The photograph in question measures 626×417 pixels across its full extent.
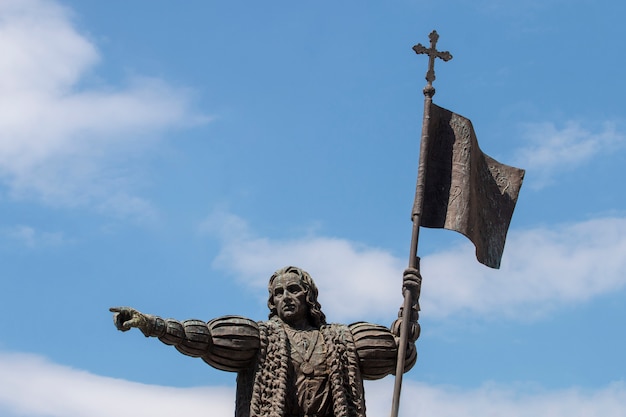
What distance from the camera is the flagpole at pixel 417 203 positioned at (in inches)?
714

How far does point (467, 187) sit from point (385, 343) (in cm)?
250

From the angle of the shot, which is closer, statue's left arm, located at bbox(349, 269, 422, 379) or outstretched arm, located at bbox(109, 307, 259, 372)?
outstretched arm, located at bbox(109, 307, 259, 372)

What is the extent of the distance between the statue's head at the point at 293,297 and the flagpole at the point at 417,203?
1.03 metres

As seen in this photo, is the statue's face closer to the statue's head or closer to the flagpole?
the statue's head

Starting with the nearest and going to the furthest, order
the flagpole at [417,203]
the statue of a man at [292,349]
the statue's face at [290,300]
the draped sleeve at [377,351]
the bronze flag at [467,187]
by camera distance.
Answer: the statue of a man at [292,349] → the flagpole at [417,203] → the draped sleeve at [377,351] → the statue's face at [290,300] → the bronze flag at [467,187]

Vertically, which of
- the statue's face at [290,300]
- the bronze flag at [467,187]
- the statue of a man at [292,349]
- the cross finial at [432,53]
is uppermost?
the cross finial at [432,53]

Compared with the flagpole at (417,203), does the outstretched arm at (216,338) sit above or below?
below

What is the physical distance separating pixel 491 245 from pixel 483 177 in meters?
0.89

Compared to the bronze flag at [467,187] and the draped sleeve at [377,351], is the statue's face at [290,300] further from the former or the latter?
the bronze flag at [467,187]

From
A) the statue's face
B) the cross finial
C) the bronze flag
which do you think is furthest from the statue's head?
the cross finial

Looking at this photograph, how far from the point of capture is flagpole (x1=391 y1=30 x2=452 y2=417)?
18125mm

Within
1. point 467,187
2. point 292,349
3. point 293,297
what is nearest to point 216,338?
point 292,349

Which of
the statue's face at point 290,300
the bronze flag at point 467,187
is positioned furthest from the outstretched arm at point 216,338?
the bronze flag at point 467,187

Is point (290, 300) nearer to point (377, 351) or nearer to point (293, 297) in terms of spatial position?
point (293, 297)
